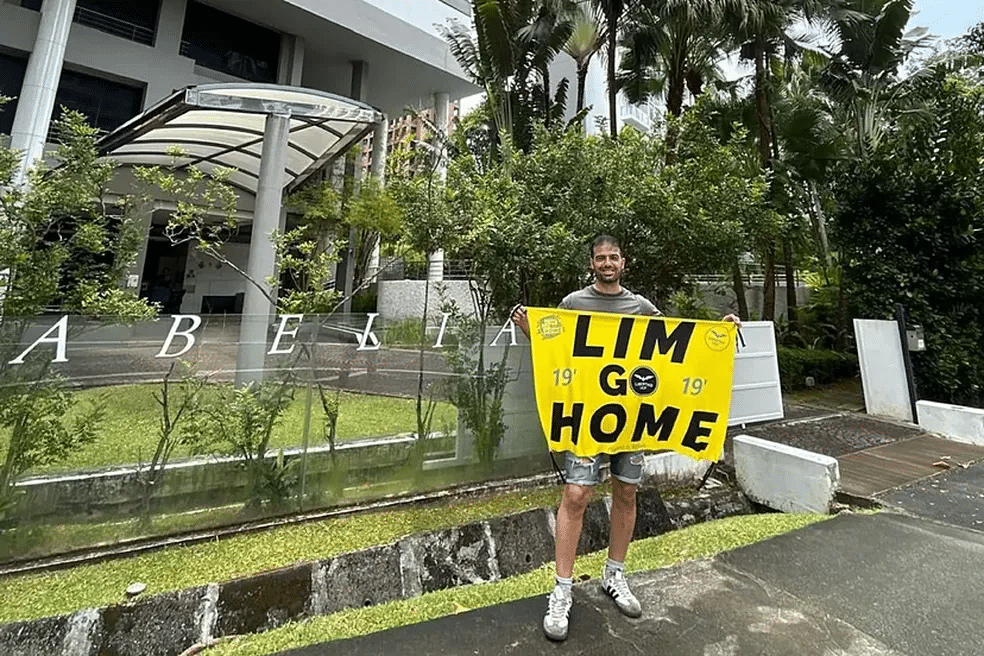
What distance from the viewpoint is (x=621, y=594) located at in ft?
7.67

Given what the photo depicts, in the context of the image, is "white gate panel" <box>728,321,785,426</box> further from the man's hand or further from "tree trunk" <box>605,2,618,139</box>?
"tree trunk" <box>605,2,618,139</box>

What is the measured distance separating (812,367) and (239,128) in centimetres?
1218

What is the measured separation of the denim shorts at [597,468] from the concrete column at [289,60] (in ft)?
50.8

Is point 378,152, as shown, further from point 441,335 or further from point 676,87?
point 441,335

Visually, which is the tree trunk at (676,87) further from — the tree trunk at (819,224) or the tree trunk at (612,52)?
the tree trunk at (819,224)

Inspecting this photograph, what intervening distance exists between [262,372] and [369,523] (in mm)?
1295

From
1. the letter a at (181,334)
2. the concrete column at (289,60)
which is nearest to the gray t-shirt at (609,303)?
the letter a at (181,334)

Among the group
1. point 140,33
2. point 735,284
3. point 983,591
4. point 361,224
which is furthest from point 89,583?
point 140,33

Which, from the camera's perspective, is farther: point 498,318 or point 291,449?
point 498,318

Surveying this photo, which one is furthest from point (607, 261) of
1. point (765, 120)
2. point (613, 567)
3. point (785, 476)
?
point (765, 120)

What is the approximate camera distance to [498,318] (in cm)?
456

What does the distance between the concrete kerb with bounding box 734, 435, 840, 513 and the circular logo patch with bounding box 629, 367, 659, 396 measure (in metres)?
2.02

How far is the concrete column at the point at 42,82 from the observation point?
8.39 m

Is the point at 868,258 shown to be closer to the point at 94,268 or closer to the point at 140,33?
the point at 94,268
